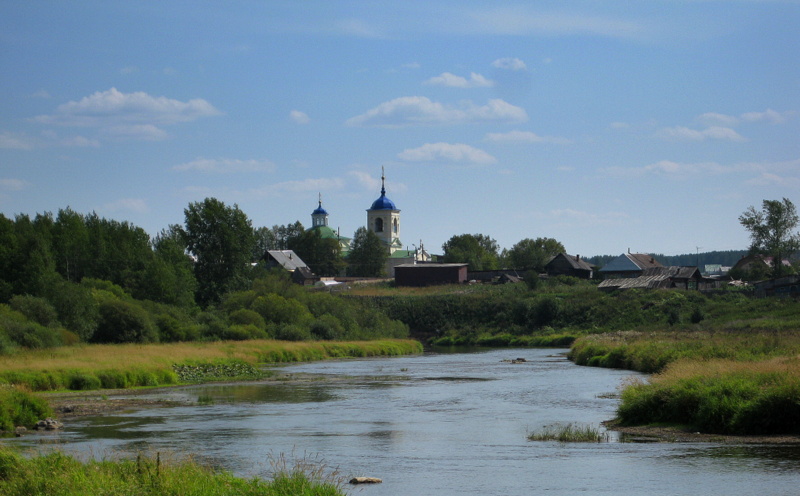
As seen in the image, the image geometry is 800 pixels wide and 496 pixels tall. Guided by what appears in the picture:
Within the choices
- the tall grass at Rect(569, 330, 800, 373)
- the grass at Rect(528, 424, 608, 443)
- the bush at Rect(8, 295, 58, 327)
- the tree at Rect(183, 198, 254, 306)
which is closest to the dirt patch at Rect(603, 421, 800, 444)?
the grass at Rect(528, 424, 608, 443)

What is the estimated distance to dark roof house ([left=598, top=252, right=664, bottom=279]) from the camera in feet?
403

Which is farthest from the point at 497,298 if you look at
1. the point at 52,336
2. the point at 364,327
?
the point at 52,336

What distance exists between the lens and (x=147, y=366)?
45719 mm

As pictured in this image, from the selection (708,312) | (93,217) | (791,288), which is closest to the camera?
(708,312)

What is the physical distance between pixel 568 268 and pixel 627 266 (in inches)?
388

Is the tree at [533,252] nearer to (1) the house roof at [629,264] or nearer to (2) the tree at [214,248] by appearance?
(1) the house roof at [629,264]

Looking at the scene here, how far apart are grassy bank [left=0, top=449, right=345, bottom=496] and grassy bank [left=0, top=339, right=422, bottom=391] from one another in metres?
20.3

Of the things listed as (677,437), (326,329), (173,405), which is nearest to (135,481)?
(677,437)

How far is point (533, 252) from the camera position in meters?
165

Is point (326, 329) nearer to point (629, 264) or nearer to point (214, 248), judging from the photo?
point (214, 248)

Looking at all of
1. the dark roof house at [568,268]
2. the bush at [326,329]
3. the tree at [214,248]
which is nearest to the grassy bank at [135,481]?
the bush at [326,329]

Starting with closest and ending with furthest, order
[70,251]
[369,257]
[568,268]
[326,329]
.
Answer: [326,329] → [70,251] → [568,268] → [369,257]

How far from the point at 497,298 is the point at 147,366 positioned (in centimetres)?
6520

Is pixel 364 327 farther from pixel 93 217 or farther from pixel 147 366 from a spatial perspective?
pixel 147 366
